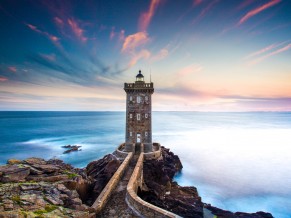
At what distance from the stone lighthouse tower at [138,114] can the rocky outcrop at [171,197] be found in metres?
3.15

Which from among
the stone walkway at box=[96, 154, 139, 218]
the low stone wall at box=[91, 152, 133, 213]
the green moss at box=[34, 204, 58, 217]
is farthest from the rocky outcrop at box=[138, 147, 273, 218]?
the green moss at box=[34, 204, 58, 217]

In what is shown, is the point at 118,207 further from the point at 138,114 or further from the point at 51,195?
the point at 138,114

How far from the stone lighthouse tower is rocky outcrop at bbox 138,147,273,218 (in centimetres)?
315

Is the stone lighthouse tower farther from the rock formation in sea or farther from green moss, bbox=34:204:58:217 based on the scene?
green moss, bbox=34:204:58:217

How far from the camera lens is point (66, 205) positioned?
769 centimetres

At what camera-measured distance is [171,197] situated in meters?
15.3

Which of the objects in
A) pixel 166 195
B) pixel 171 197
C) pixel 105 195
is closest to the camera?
pixel 105 195

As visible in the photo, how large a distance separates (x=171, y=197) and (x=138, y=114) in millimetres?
9656

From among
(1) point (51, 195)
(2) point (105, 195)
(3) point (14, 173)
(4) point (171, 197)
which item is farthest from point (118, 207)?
(4) point (171, 197)

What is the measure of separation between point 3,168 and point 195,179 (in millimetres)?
22241

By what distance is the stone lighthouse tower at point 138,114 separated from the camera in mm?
21359

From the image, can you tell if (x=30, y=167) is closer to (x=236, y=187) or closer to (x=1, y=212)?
(x=1, y=212)

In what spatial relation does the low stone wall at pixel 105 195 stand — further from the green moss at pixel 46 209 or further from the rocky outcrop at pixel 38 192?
the green moss at pixel 46 209

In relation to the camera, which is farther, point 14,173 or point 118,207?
point 118,207
